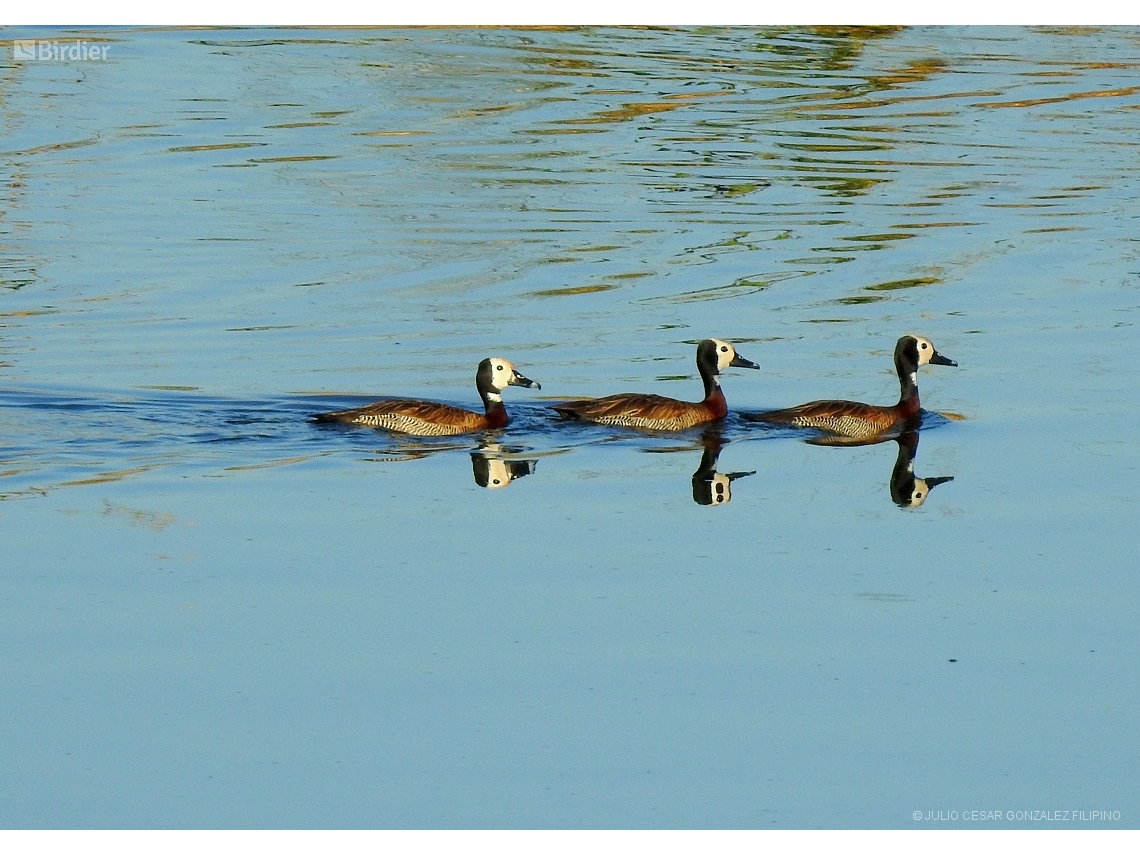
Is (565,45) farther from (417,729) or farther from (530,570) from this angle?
(417,729)

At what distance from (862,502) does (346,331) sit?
5.80m

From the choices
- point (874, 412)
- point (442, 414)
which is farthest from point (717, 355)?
point (442, 414)

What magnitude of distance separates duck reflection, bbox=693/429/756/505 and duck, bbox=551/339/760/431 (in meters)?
0.21

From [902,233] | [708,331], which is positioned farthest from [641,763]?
[902,233]

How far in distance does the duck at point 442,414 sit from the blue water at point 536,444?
5.8 inches

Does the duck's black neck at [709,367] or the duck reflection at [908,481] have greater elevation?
the duck's black neck at [709,367]

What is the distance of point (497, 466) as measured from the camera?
42.6 feet

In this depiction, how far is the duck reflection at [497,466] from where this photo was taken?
1252 centimetres

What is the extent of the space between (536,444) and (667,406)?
3.04 ft

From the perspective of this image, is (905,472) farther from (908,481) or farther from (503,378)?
(503,378)

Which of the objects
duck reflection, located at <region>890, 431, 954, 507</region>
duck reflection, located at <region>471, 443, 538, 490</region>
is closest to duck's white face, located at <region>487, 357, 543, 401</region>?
duck reflection, located at <region>471, 443, 538, 490</region>

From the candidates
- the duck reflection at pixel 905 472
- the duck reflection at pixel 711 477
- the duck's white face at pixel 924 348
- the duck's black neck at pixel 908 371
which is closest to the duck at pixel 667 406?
the duck reflection at pixel 711 477

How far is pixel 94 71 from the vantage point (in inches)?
1222

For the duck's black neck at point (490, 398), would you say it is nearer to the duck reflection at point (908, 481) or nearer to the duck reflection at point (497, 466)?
the duck reflection at point (497, 466)
